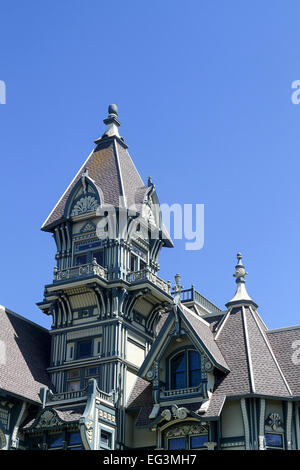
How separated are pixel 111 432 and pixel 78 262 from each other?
396 inches

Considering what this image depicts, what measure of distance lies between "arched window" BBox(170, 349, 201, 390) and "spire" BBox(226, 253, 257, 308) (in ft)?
15.9

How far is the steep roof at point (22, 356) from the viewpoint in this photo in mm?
39875

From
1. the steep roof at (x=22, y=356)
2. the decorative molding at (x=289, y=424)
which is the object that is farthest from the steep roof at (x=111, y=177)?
the decorative molding at (x=289, y=424)

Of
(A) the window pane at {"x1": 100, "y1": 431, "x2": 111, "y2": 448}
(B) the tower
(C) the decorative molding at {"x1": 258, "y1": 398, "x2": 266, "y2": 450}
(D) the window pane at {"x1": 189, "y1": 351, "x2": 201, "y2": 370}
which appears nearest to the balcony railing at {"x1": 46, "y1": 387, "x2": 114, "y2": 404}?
(B) the tower

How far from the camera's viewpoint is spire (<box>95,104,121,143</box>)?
5092 cm

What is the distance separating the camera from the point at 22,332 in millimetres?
44406

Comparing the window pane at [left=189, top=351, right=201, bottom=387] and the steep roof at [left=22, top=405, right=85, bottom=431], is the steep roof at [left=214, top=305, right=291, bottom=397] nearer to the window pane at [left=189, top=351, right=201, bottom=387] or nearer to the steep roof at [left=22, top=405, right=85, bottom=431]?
the window pane at [left=189, top=351, right=201, bottom=387]

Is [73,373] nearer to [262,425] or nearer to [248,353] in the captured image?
[248,353]

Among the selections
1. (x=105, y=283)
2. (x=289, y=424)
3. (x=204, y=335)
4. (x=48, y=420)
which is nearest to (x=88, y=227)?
(x=105, y=283)

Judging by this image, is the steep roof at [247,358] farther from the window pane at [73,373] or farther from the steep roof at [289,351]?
the window pane at [73,373]

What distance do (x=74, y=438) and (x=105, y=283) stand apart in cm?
833

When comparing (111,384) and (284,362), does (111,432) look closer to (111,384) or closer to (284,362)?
(111,384)

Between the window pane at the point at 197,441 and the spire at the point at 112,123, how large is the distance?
20.0 meters
